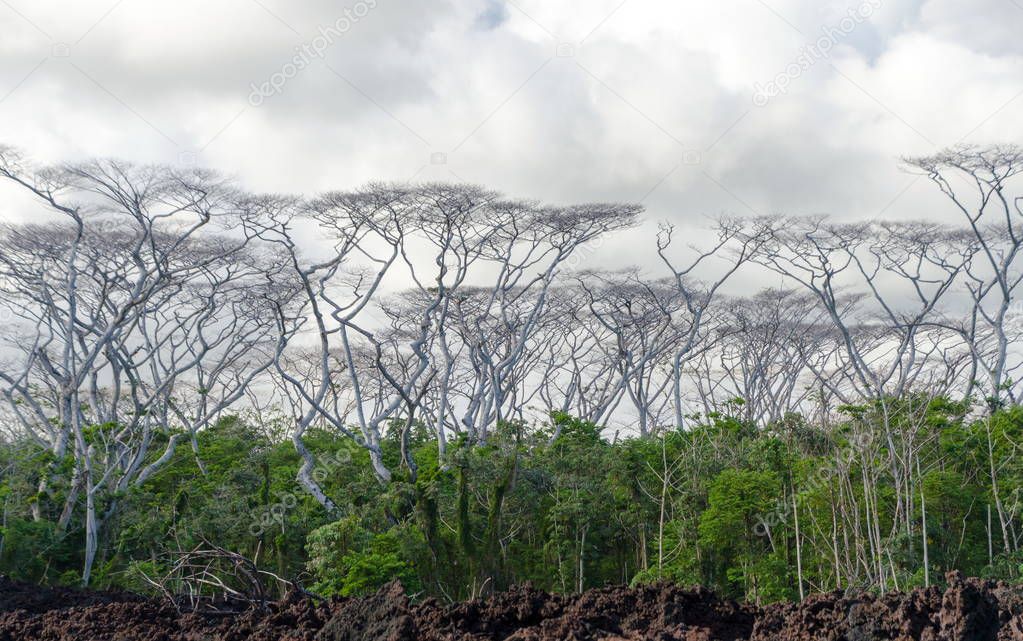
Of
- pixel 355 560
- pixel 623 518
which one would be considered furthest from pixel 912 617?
pixel 355 560

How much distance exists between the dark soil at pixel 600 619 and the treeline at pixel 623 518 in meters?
1.92

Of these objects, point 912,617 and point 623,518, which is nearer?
point 912,617

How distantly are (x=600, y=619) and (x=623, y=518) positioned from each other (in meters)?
6.57

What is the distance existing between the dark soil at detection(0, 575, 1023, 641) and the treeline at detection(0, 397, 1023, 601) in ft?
6.28

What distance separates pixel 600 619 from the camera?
4629mm

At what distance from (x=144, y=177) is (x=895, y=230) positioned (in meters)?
18.5

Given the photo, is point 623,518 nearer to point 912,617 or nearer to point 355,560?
point 355,560

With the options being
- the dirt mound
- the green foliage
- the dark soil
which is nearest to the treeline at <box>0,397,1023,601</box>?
the green foliage

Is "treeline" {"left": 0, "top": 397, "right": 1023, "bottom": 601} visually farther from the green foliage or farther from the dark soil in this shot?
the dark soil

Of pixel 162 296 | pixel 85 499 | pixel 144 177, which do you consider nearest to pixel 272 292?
pixel 162 296

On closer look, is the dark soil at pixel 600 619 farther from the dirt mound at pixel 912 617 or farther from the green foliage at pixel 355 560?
the green foliage at pixel 355 560

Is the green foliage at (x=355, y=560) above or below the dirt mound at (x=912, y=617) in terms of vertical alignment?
above

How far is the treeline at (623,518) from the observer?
9125 mm

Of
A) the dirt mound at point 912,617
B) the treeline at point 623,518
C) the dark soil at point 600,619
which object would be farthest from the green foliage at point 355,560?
the dirt mound at point 912,617
